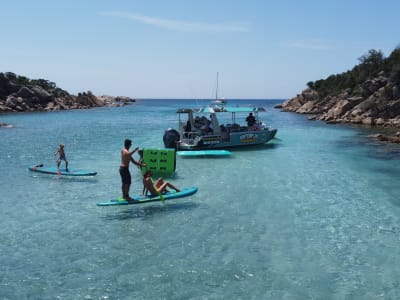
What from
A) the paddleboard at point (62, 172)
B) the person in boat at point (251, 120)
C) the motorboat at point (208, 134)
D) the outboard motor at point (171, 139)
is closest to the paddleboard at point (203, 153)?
the motorboat at point (208, 134)

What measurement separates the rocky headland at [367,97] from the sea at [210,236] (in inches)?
763

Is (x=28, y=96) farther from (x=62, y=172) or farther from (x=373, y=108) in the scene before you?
(x=62, y=172)

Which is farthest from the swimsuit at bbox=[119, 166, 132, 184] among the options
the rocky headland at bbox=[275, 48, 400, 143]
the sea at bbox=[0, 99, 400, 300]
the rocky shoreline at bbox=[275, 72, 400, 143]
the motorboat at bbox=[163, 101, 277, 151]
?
the rocky shoreline at bbox=[275, 72, 400, 143]

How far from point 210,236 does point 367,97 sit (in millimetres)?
55381

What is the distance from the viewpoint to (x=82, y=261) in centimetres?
1084

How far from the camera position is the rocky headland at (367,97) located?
51.9m

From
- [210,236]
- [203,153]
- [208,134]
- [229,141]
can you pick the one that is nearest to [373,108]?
[229,141]

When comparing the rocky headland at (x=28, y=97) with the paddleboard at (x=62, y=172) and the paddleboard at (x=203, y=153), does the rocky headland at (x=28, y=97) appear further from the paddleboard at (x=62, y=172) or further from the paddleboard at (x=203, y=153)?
the paddleboard at (x=62, y=172)

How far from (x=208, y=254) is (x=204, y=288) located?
76.6 inches

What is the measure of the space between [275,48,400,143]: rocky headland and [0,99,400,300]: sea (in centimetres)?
1939

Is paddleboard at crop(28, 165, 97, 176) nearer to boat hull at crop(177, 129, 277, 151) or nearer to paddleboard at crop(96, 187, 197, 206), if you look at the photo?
paddleboard at crop(96, 187, 197, 206)

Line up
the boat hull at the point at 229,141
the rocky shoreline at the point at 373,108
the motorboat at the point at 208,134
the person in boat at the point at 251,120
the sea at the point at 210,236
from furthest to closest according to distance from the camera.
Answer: the rocky shoreline at the point at 373,108 → the person in boat at the point at 251,120 → the motorboat at the point at 208,134 → the boat hull at the point at 229,141 → the sea at the point at 210,236

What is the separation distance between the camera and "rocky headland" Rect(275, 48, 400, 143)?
170 feet

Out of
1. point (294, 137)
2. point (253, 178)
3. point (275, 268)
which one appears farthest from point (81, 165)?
point (294, 137)
